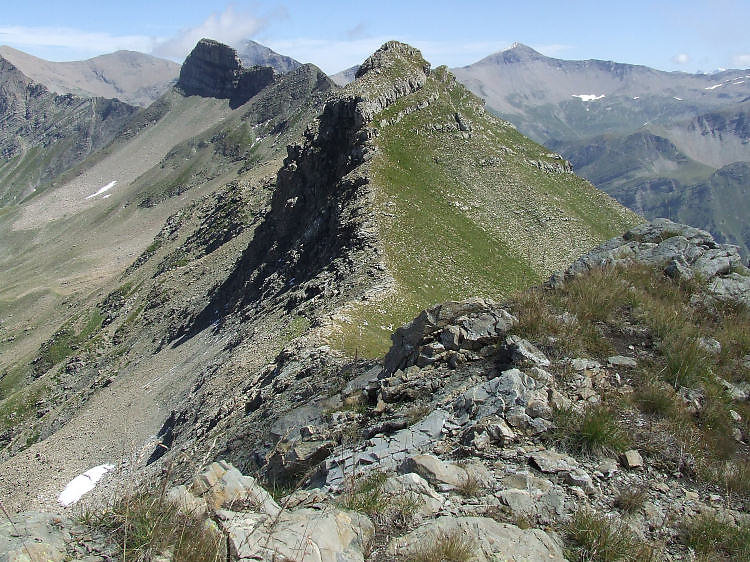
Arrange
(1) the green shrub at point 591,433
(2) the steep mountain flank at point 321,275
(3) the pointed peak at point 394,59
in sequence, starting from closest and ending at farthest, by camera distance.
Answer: (1) the green shrub at point 591,433 < (2) the steep mountain flank at point 321,275 < (3) the pointed peak at point 394,59

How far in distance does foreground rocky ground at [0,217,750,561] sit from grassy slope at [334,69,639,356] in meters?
14.0

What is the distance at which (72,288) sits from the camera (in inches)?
4909

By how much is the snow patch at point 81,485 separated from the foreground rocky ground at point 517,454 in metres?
26.8

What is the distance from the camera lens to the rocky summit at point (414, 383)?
675 cm

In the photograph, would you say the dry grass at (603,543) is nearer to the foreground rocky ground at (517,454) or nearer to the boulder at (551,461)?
the foreground rocky ground at (517,454)

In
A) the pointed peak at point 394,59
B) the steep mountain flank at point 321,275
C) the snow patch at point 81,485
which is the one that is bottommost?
the snow patch at point 81,485

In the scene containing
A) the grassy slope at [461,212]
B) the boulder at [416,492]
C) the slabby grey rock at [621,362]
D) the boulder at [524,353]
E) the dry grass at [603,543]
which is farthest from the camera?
the grassy slope at [461,212]

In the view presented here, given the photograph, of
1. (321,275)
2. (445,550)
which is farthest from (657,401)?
(321,275)

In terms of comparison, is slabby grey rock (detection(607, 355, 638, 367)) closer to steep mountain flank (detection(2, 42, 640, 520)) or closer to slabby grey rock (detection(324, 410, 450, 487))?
slabby grey rock (detection(324, 410, 450, 487))

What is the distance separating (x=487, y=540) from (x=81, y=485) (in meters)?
38.0

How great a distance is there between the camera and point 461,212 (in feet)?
152

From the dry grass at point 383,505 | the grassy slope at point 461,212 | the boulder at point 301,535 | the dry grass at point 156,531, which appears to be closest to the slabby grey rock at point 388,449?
the dry grass at point 383,505

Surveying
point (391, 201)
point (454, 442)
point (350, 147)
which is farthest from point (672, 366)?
point (350, 147)

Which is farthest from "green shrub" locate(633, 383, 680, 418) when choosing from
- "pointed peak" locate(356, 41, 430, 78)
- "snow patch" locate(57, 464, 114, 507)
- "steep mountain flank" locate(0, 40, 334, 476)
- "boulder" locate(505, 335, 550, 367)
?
"pointed peak" locate(356, 41, 430, 78)
